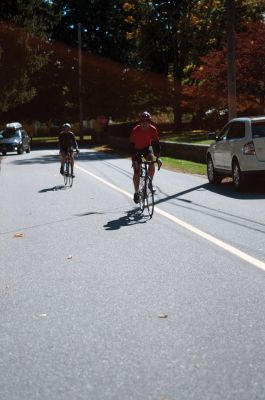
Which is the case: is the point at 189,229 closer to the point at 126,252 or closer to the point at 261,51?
the point at 126,252

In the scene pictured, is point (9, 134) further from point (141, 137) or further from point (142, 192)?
point (142, 192)

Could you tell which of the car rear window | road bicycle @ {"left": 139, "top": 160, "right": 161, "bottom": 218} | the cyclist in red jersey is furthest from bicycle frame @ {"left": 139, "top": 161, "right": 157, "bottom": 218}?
the car rear window

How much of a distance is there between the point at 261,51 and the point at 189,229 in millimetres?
22813

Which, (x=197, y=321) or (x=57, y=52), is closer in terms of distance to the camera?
(x=197, y=321)

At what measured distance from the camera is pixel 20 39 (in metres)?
46.9

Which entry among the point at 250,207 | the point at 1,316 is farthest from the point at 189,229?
the point at 1,316

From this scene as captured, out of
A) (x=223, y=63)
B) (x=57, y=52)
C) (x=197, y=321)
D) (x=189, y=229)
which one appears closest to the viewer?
(x=197, y=321)

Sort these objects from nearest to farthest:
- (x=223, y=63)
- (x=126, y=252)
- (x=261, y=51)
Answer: (x=126, y=252) → (x=261, y=51) → (x=223, y=63)

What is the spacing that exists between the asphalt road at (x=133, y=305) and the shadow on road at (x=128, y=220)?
2 cm

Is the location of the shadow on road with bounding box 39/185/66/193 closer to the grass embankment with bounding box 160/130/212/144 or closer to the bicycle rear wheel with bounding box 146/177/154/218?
the bicycle rear wheel with bounding box 146/177/154/218

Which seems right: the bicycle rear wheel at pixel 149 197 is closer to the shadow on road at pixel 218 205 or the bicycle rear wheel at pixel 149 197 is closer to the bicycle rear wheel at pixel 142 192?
the bicycle rear wheel at pixel 142 192

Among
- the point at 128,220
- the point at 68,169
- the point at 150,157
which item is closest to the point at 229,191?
the point at 150,157

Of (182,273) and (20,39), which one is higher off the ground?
(20,39)

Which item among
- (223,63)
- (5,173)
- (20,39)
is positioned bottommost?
(5,173)
